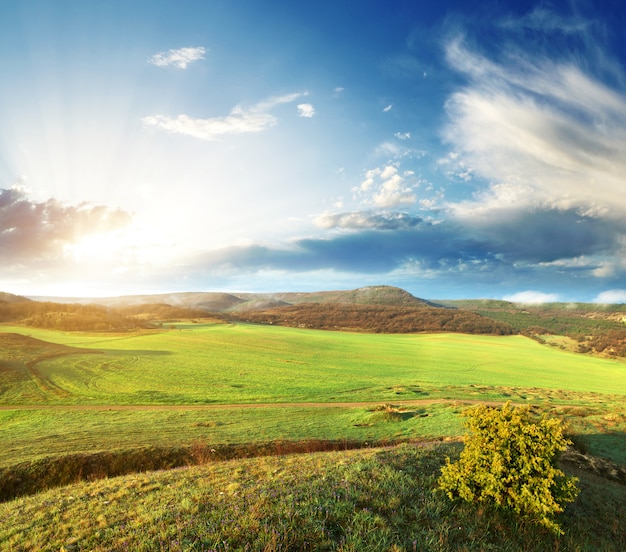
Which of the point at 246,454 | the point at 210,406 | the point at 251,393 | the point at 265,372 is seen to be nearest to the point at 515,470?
the point at 246,454

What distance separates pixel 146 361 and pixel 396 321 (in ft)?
481

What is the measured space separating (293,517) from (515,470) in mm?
6114

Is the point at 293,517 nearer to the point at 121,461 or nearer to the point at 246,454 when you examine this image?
the point at 246,454

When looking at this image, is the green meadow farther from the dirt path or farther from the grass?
the grass

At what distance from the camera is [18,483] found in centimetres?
1761

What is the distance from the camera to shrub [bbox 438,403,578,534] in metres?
9.18

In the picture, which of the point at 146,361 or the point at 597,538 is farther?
the point at 146,361

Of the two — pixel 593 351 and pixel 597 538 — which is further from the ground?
pixel 597 538

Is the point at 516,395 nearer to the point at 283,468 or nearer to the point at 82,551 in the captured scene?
the point at 283,468

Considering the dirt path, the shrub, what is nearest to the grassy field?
the dirt path

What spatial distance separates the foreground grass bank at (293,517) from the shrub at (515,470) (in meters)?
0.43

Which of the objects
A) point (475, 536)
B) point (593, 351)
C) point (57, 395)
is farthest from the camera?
point (593, 351)

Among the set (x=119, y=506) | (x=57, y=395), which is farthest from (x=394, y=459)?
(x=57, y=395)

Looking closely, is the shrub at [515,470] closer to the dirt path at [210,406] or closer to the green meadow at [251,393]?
the green meadow at [251,393]
